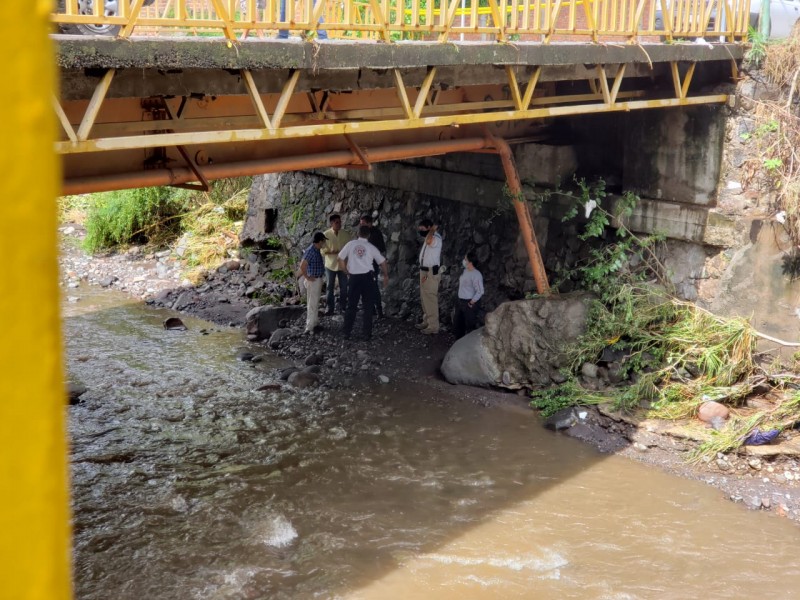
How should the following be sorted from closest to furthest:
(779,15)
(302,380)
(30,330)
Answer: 1. (30,330)
2. (302,380)
3. (779,15)

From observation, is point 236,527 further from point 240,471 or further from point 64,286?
point 64,286

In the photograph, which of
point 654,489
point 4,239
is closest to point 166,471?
point 654,489

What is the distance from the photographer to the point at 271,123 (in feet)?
21.3

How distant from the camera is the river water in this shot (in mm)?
7039

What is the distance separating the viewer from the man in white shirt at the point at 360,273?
12.0 m

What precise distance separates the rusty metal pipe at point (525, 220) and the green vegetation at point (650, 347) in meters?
0.58

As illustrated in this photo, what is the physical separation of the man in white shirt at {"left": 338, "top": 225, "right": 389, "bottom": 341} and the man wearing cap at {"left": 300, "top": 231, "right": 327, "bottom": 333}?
1.17 feet

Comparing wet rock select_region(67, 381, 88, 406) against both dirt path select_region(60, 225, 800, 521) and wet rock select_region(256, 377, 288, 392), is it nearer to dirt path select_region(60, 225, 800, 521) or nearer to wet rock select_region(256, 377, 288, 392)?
wet rock select_region(256, 377, 288, 392)

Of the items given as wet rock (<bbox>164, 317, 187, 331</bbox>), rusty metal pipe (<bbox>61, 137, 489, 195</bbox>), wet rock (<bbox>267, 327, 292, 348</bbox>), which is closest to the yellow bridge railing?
rusty metal pipe (<bbox>61, 137, 489, 195</bbox>)

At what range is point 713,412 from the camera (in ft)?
31.2

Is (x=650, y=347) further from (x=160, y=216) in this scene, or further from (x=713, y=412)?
(x=160, y=216)

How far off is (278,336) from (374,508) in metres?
5.02

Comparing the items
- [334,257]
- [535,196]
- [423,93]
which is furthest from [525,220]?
[423,93]

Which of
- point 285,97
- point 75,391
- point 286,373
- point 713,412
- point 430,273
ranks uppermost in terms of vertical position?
point 285,97
